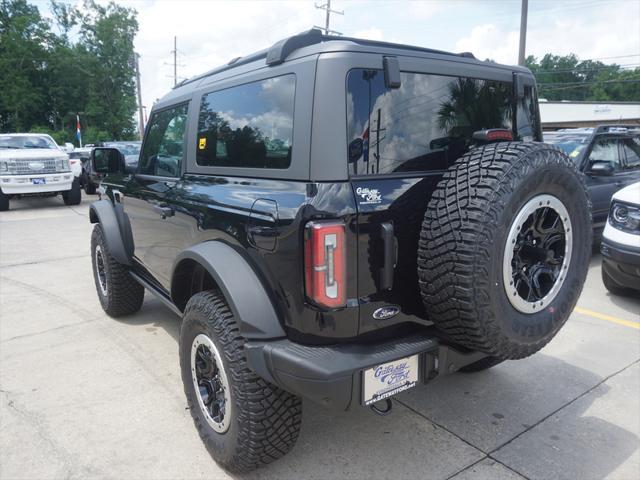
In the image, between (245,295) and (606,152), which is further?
(606,152)

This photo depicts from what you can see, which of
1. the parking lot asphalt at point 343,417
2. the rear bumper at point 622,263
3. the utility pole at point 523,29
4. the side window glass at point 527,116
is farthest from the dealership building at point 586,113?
the side window glass at point 527,116

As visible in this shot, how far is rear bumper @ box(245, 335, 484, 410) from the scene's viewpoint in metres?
1.86

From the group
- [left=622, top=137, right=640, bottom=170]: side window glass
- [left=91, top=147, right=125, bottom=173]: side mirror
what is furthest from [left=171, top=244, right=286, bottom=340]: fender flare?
[left=622, top=137, right=640, bottom=170]: side window glass

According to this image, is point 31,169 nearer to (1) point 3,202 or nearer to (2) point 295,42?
(1) point 3,202

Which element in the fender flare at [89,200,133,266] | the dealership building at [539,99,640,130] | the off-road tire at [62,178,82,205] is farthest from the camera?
the dealership building at [539,99,640,130]

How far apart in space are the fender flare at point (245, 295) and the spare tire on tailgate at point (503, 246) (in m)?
0.67

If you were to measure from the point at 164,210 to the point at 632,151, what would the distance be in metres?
7.17

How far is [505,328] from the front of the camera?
2.00 m

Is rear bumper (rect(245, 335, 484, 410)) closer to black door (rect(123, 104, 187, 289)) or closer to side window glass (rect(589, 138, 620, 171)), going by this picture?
black door (rect(123, 104, 187, 289))

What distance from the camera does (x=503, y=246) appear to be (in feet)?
6.34

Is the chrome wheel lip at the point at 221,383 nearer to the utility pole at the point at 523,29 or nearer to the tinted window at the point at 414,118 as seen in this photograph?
the tinted window at the point at 414,118

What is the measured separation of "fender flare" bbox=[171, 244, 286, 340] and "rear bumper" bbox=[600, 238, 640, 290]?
3.93 m

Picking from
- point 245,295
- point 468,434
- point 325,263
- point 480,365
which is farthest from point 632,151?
point 245,295

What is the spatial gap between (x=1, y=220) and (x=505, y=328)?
39.6 feet
